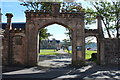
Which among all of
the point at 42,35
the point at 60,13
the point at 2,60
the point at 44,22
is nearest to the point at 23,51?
the point at 2,60

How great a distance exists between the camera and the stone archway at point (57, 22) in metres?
17.2

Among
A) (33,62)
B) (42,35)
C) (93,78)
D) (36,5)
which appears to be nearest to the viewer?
(93,78)

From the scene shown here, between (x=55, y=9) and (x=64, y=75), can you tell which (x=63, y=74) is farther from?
(x=55, y=9)

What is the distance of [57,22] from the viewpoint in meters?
17.6

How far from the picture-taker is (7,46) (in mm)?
17672

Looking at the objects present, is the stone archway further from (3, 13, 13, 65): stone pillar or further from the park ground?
the park ground

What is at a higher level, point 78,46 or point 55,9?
point 55,9

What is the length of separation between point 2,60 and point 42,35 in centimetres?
1800

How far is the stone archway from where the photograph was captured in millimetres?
17250

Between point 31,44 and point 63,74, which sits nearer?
point 63,74

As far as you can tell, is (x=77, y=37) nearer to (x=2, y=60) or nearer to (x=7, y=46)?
(x=7, y=46)

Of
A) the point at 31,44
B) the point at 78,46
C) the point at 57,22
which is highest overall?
the point at 57,22

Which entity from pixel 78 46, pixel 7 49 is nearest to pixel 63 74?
pixel 78 46

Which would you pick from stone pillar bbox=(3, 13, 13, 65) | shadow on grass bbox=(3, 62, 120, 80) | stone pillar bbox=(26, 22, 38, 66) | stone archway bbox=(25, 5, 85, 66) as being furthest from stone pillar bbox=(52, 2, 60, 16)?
shadow on grass bbox=(3, 62, 120, 80)
